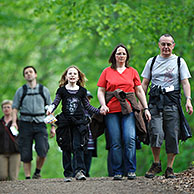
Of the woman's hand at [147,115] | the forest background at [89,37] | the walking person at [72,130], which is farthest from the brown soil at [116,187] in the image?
the forest background at [89,37]

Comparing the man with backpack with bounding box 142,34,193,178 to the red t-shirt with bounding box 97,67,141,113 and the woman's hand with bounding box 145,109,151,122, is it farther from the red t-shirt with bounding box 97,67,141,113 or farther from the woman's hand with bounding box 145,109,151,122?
the red t-shirt with bounding box 97,67,141,113

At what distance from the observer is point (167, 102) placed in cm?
748

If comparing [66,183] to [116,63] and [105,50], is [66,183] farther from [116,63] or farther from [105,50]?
[105,50]

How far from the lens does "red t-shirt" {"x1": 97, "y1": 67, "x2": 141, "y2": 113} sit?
743cm

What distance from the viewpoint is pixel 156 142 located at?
24.3ft

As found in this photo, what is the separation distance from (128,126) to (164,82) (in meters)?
0.95

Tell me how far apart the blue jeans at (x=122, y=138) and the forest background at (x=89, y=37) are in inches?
116

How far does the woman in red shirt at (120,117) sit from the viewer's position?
7336mm

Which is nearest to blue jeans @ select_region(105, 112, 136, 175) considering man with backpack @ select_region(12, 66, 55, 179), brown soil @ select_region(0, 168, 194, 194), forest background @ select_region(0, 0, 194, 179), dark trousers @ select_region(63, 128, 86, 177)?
brown soil @ select_region(0, 168, 194, 194)

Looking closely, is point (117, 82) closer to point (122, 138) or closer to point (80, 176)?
point (122, 138)

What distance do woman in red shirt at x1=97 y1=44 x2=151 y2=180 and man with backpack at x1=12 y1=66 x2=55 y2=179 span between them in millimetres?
2287

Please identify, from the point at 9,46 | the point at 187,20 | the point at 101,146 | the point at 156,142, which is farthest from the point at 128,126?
the point at 9,46

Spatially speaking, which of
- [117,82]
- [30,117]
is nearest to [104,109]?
[117,82]

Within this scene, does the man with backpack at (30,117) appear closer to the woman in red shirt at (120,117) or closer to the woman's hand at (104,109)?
the woman in red shirt at (120,117)
